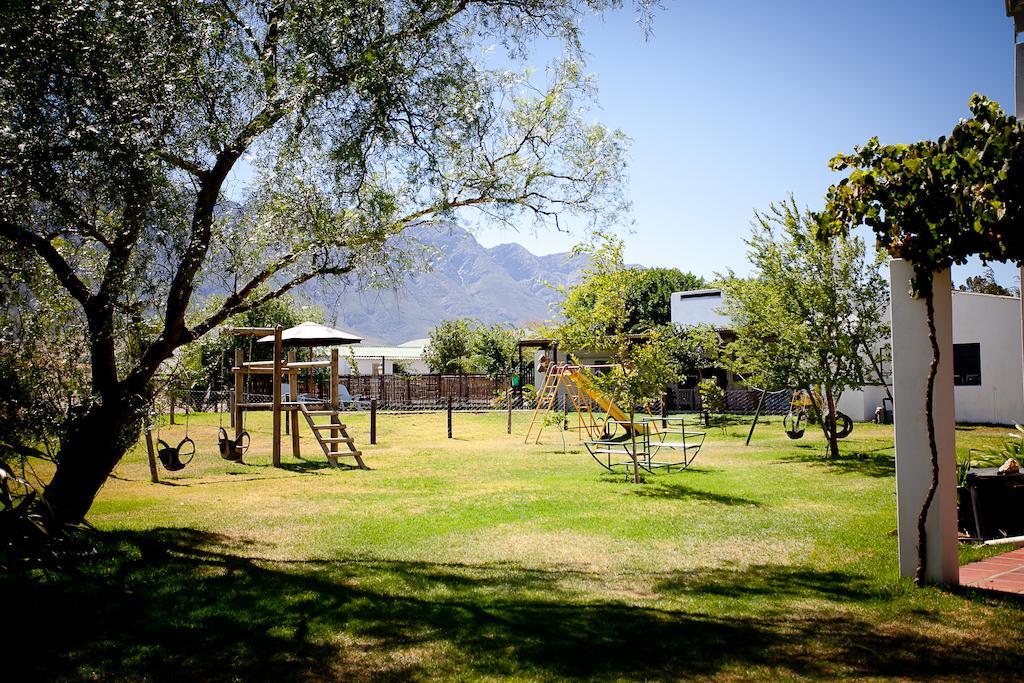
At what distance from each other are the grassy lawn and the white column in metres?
0.44

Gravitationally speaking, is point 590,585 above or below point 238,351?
below

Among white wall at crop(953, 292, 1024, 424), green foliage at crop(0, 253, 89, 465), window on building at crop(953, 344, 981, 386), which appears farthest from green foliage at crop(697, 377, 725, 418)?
green foliage at crop(0, 253, 89, 465)

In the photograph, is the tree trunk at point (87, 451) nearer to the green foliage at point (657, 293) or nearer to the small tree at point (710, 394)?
the small tree at point (710, 394)

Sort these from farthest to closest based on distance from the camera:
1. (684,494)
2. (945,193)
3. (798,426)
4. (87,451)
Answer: (798,426) < (684,494) < (87,451) < (945,193)

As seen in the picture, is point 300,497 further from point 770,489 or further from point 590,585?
point 770,489

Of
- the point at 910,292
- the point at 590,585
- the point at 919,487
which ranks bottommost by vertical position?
the point at 590,585

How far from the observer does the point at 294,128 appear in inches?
323

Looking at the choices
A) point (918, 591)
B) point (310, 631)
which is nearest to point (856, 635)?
point (918, 591)

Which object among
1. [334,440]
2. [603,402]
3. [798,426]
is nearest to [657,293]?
[798,426]

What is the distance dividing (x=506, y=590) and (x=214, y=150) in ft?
16.5

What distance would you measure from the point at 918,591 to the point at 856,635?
1.21m

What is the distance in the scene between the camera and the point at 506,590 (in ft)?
22.9

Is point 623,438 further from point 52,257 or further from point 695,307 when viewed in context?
point 695,307

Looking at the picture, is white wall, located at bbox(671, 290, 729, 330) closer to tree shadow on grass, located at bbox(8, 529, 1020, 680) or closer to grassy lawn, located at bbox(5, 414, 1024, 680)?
grassy lawn, located at bbox(5, 414, 1024, 680)
